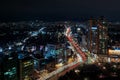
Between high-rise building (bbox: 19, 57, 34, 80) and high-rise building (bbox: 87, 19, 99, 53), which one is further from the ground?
high-rise building (bbox: 87, 19, 99, 53)

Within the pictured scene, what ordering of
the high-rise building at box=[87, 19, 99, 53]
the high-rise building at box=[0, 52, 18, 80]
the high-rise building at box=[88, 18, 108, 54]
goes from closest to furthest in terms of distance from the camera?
the high-rise building at box=[0, 52, 18, 80] → the high-rise building at box=[88, 18, 108, 54] → the high-rise building at box=[87, 19, 99, 53]

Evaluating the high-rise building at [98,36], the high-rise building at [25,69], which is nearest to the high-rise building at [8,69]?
the high-rise building at [25,69]

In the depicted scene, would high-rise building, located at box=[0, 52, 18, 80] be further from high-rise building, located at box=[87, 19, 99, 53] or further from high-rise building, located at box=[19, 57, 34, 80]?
high-rise building, located at box=[87, 19, 99, 53]

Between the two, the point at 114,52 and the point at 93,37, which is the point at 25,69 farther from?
the point at 93,37

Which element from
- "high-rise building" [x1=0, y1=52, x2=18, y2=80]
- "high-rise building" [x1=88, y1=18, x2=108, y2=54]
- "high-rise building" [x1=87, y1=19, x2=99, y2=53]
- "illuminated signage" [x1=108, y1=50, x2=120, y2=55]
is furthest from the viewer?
"high-rise building" [x1=87, y1=19, x2=99, y2=53]

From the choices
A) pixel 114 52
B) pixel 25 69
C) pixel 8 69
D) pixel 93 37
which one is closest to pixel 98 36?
pixel 93 37

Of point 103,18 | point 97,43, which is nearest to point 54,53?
point 97,43

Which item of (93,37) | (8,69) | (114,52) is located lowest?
(114,52)

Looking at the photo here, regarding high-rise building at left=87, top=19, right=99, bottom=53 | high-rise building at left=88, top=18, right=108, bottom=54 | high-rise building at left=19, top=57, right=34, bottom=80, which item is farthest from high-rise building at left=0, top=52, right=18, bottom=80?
high-rise building at left=87, top=19, right=99, bottom=53

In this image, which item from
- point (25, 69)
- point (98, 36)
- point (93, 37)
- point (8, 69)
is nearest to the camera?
point (8, 69)

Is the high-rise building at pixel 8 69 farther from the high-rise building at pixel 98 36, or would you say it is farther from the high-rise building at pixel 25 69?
the high-rise building at pixel 98 36

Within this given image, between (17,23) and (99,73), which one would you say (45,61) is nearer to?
(99,73)
